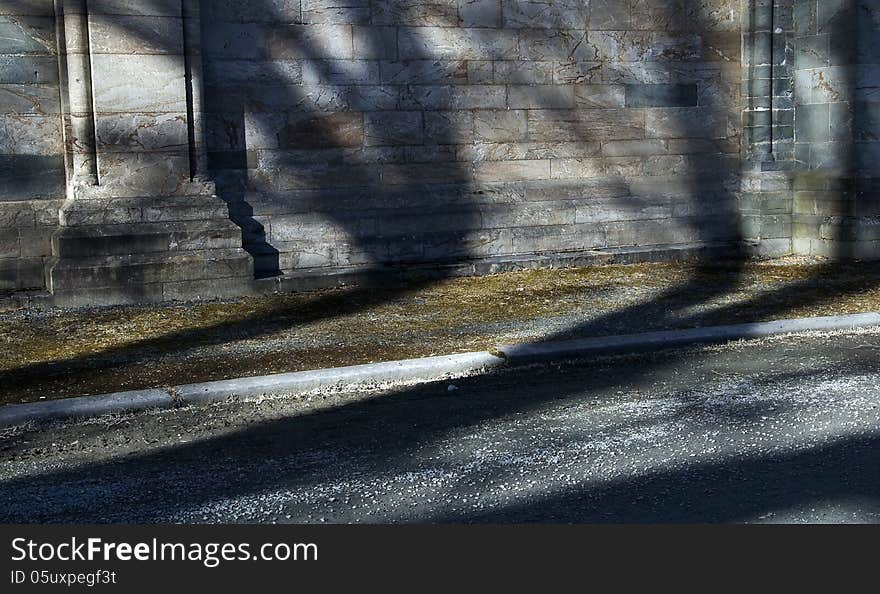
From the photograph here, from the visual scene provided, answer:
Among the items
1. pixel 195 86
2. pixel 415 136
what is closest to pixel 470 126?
pixel 415 136

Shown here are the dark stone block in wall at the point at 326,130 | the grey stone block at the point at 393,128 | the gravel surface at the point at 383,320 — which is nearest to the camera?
the gravel surface at the point at 383,320

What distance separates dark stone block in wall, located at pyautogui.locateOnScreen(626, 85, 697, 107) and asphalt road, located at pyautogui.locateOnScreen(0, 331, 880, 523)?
18.7ft

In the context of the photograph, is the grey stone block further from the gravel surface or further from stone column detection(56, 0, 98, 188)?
stone column detection(56, 0, 98, 188)

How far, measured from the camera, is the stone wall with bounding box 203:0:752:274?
407 inches

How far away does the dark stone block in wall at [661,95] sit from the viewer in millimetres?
11742

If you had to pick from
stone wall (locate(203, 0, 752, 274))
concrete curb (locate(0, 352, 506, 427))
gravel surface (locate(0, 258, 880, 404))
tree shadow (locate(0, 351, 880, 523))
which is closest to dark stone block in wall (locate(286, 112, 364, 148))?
stone wall (locate(203, 0, 752, 274))

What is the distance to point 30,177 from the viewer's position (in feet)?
31.0

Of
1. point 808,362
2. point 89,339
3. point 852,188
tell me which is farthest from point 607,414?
point 852,188

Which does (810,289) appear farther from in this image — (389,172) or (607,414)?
(607,414)

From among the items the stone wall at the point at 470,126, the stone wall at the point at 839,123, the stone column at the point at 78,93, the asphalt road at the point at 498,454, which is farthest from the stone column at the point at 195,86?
the stone wall at the point at 839,123

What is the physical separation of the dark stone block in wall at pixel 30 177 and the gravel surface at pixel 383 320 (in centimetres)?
105

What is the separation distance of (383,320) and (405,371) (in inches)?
85.2

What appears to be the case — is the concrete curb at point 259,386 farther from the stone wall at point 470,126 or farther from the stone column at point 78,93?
the stone wall at point 470,126

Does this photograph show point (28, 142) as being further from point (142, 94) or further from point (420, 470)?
point (420, 470)
